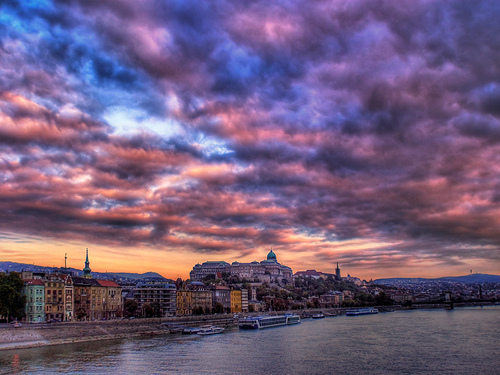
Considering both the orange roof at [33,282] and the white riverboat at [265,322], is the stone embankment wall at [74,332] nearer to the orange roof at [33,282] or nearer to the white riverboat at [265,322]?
the white riverboat at [265,322]

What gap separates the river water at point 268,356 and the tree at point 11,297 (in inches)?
761

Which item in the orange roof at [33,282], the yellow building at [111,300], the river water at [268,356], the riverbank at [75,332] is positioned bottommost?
the river water at [268,356]

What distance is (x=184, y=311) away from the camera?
14988 centimetres

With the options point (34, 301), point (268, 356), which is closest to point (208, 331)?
point (34, 301)

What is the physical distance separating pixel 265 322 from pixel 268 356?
5949 cm

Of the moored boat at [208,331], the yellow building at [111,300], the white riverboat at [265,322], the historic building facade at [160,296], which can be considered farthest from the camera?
the historic building facade at [160,296]

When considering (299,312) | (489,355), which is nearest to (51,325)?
(489,355)

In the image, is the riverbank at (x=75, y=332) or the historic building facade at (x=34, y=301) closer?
the riverbank at (x=75, y=332)

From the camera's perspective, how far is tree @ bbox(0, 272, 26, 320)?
292 feet

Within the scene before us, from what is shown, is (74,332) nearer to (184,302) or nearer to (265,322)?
(265,322)

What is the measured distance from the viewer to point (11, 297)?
89.0 m

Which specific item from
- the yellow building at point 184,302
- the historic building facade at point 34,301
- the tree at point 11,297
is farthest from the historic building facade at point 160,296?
the tree at point 11,297

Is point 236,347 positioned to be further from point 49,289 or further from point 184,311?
point 184,311

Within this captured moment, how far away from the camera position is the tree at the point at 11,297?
8906cm
